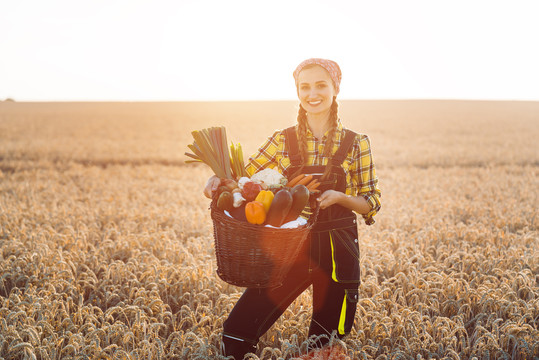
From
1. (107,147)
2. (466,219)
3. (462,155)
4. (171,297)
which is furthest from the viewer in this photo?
(107,147)

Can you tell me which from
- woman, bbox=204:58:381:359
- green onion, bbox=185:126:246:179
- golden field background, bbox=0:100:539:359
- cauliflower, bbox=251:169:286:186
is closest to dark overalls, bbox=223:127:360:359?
woman, bbox=204:58:381:359

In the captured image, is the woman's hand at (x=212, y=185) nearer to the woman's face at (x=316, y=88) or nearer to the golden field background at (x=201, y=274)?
the woman's face at (x=316, y=88)

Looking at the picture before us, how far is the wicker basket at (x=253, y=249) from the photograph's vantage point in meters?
2.29

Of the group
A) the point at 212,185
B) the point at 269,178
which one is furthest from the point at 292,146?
the point at 212,185

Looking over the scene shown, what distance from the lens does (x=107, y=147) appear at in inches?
727

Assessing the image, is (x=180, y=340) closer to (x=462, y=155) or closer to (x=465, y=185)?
(x=465, y=185)

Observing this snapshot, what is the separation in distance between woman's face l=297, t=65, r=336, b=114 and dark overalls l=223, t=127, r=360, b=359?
29cm

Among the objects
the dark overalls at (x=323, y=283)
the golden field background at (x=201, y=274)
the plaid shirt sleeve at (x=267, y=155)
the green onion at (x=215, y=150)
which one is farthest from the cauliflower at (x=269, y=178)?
the golden field background at (x=201, y=274)

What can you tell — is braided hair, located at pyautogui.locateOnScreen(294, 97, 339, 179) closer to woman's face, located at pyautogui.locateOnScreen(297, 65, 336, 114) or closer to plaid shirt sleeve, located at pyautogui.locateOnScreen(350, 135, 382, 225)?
woman's face, located at pyautogui.locateOnScreen(297, 65, 336, 114)

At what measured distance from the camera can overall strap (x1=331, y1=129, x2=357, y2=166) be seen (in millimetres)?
2918

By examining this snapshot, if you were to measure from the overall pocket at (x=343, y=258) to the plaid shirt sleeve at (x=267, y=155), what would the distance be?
72 centimetres

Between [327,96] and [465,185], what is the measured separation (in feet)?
30.0

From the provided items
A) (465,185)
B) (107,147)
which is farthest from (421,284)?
(107,147)

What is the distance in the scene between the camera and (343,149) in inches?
116
